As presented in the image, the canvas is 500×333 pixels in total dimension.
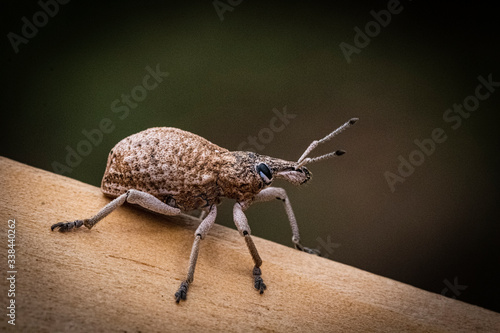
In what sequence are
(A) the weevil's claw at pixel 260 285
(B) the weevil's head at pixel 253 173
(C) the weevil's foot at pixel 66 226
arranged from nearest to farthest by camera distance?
1. (C) the weevil's foot at pixel 66 226
2. (A) the weevil's claw at pixel 260 285
3. (B) the weevil's head at pixel 253 173

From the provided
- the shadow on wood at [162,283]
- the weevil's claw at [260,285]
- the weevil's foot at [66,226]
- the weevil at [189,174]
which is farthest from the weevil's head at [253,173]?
the weevil's foot at [66,226]

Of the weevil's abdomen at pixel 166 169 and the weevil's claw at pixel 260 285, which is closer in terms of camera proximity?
the weevil's claw at pixel 260 285

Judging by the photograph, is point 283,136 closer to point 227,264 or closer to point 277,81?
point 277,81

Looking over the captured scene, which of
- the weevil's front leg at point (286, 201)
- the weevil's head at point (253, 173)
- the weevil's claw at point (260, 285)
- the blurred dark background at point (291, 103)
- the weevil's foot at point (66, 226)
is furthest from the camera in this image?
the blurred dark background at point (291, 103)

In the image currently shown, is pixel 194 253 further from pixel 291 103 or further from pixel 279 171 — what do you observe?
pixel 291 103

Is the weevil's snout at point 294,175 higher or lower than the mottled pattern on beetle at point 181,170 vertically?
higher

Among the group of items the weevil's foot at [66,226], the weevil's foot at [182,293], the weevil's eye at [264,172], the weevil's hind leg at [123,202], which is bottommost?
the weevil's foot at [182,293]

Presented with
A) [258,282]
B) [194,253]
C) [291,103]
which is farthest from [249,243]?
[291,103]

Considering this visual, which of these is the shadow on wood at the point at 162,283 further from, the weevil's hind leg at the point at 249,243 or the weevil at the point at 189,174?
the weevil at the point at 189,174
